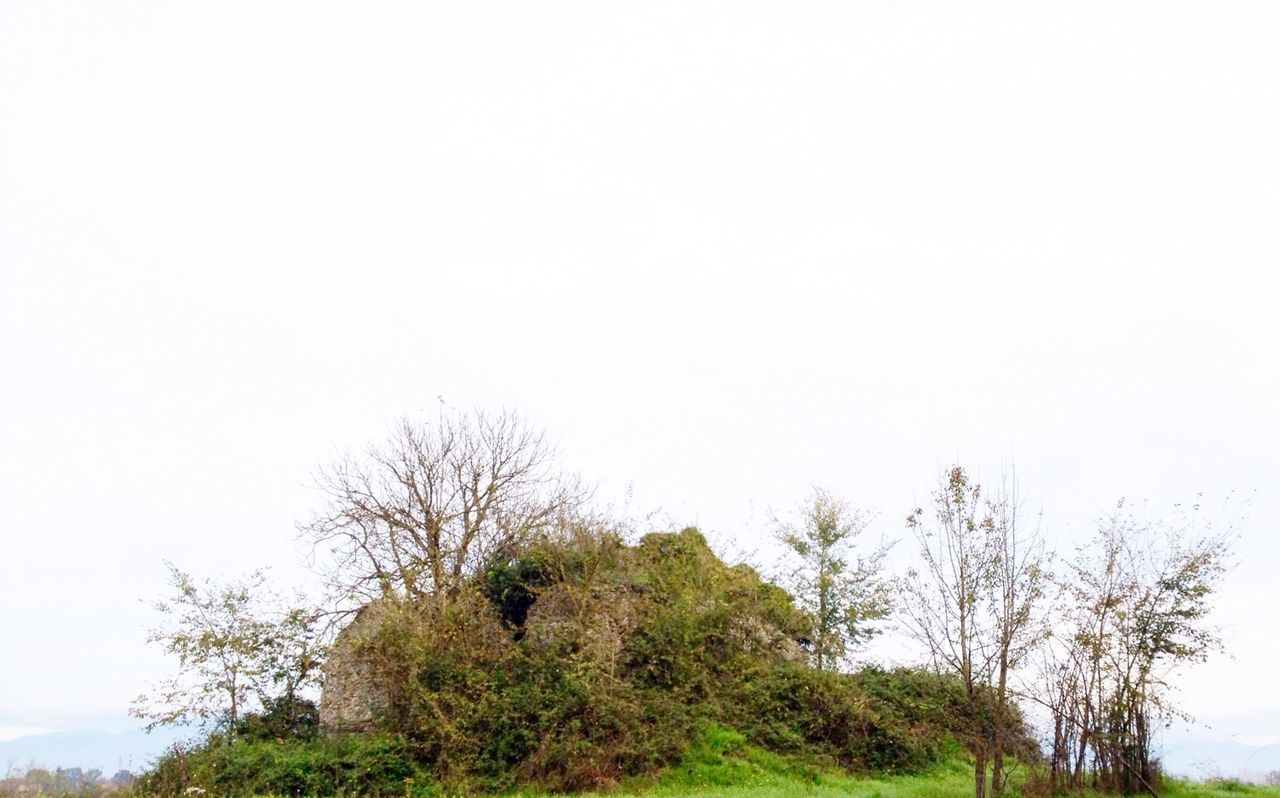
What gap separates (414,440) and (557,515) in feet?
17.3

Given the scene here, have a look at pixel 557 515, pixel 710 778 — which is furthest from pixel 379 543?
pixel 710 778

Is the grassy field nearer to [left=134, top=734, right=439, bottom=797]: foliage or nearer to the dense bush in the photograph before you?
the dense bush

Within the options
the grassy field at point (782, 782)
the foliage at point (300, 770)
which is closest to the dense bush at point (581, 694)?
the foliage at point (300, 770)

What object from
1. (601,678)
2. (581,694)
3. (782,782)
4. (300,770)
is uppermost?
(601,678)

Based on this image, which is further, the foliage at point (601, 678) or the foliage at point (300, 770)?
the foliage at point (601, 678)

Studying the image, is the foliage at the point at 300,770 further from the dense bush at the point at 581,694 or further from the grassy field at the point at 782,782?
the grassy field at the point at 782,782

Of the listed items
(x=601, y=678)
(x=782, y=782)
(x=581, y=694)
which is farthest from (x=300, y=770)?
(x=782, y=782)

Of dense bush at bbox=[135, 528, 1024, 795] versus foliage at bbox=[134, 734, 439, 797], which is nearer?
foliage at bbox=[134, 734, 439, 797]

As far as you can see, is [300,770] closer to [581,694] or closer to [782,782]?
[581,694]

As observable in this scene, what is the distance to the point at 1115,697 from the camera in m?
16.8

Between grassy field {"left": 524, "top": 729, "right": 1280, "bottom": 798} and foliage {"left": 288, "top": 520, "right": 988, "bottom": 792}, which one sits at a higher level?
foliage {"left": 288, "top": 520, "right": 988, "bottom": 792}

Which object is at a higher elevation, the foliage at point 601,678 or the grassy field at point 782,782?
the foliage at point 601,678

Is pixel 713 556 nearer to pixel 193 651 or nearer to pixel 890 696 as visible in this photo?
pixel 890 696

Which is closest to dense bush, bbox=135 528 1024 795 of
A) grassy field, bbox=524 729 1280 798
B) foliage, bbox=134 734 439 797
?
foliage, bbox=134 734 439 797
